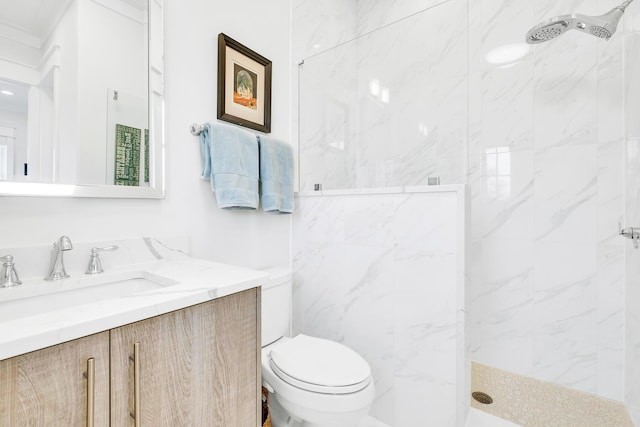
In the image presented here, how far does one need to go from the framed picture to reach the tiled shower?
0.87 feet

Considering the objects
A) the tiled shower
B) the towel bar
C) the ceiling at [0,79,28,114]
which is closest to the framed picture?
the towel bar

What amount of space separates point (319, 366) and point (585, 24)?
1.79m

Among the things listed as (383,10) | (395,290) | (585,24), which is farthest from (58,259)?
(383,10)

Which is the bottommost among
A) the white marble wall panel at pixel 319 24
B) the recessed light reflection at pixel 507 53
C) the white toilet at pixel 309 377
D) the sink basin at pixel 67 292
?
the white toilet at pixel 309 377

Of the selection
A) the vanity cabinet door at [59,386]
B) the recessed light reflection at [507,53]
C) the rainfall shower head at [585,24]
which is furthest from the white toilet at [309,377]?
the recessed light reflection at [507,53]

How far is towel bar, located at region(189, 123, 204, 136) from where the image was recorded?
1.32 meters

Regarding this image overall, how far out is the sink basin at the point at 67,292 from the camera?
0.81 meters

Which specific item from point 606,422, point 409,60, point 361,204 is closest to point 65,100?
point 361,204

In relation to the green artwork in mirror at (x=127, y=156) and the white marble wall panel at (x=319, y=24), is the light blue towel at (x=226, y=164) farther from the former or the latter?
the white marble wall panel at (x=319, y=24)

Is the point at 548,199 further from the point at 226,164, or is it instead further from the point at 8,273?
the point at 8,273

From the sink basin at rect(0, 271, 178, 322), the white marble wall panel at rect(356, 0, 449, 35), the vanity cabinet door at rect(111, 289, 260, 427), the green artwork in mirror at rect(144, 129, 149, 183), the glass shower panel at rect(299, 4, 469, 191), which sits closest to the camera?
the vanity cabinet door at rect(111, 289, 260, 427)

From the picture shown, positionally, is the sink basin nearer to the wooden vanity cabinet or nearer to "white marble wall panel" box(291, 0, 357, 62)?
the wooden vanity cabinet

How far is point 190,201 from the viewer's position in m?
1.33

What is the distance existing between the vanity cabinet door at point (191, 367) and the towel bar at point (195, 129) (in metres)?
0.79
